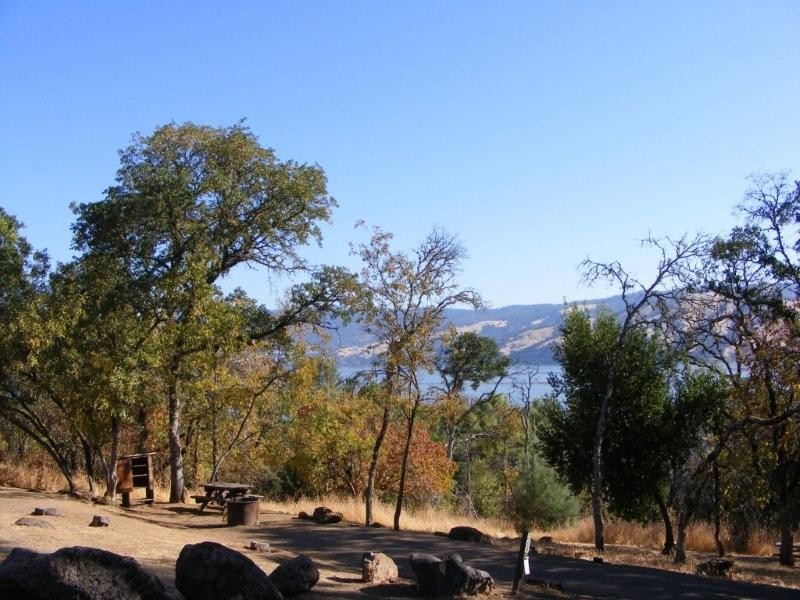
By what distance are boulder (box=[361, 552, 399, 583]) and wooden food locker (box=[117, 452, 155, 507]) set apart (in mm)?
11185

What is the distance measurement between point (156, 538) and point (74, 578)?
647 centimetres

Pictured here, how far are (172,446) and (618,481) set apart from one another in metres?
13.0

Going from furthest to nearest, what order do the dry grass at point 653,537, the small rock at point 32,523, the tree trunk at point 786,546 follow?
the dry grass at point 653,537, the tree trunk at point 786,546, the small rock at point 32,523

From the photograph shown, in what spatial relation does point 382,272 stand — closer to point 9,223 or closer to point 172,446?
point 172,446

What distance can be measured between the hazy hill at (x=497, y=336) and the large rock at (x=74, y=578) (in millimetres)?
12264

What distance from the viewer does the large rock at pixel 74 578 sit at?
609 cm

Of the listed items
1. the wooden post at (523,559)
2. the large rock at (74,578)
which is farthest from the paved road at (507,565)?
the large rock at (74,578)

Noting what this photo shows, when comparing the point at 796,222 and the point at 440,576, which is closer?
the point at 440,576

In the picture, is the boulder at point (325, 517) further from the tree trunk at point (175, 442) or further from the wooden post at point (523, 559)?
the wooden post at point (523, 559)

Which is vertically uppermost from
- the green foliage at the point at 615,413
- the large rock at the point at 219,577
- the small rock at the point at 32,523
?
the green foliage at the point at 615,413

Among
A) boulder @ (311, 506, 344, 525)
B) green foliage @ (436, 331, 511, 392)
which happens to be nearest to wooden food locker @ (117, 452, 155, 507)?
boulder @ (311, 506, 344, 525)

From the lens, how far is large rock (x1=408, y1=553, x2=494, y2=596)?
904 cm

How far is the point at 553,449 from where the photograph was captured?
21750 mm

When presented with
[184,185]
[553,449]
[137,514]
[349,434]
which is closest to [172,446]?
[137,514]
